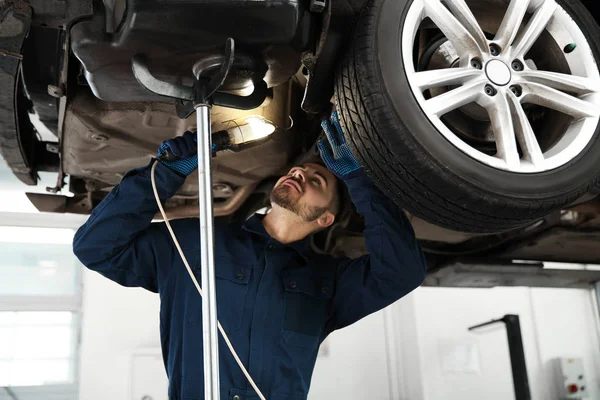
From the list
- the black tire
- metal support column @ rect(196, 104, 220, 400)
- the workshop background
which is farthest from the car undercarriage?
the workshop background

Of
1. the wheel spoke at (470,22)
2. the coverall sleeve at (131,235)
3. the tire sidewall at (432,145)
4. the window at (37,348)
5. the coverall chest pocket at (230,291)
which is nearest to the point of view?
the tire sidewall at (432,145)

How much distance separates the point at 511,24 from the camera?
50.1 inches

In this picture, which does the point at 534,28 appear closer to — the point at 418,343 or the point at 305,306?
the point at 305,306

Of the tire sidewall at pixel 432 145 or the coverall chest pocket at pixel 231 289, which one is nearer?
the tire sidewall at pixel 432 145

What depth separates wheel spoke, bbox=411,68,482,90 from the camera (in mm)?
1183

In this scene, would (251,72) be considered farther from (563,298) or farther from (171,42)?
(563,298)

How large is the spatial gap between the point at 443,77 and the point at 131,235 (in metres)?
0.90

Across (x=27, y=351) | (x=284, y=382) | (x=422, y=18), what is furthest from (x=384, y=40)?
(x=27, y=351)

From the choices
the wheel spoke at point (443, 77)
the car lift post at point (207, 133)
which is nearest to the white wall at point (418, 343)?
the car lift post at point (207, 133)

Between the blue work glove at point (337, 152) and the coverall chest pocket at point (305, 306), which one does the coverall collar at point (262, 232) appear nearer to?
the coverall chest pocket at point (305, 306)

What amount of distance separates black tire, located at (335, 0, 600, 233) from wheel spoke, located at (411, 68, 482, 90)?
0.04 meters

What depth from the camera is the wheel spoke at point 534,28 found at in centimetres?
128

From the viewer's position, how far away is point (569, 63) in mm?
1326

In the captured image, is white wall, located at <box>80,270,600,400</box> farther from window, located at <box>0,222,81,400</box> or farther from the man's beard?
the man's beard
